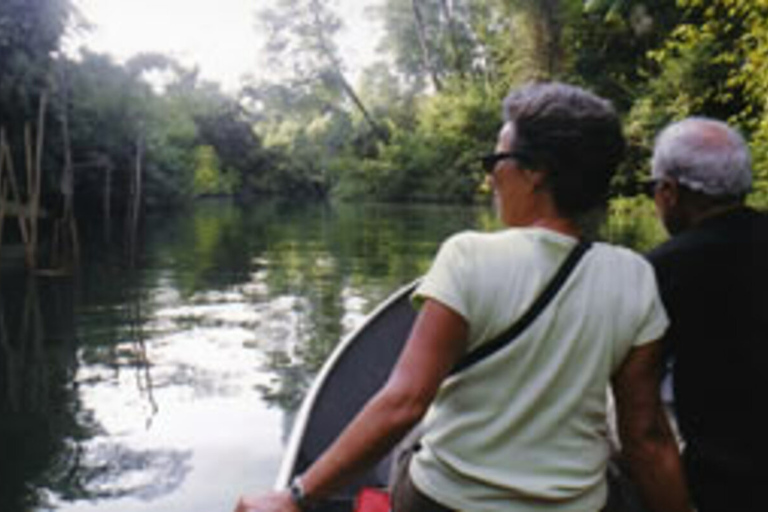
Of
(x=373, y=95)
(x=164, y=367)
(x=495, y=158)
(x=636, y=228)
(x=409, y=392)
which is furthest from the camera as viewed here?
(x=373, y=95)

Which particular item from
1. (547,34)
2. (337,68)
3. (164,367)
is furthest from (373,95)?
(164,367)

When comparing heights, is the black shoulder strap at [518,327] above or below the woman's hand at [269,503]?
above

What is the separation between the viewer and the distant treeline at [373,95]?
15.4 metres

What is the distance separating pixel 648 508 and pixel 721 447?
0.30 meters

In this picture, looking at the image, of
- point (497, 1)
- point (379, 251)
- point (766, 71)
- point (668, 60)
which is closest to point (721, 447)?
point (766, 71)

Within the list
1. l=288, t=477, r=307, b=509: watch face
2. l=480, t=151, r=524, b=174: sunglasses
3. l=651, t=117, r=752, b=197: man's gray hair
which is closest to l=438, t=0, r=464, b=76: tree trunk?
l=651, t=117, r=752, b=197: man's gray hair

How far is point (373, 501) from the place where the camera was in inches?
77.9

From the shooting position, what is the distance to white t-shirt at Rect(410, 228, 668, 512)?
1143 mm

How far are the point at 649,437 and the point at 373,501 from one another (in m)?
0.83

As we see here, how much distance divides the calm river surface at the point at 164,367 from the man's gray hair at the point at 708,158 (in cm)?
327

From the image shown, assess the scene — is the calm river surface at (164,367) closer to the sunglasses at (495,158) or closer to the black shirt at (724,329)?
the black shirt at (724,329)

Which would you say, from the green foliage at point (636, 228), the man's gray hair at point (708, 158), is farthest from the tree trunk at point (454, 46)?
the man's gray hair at point (708, 158)

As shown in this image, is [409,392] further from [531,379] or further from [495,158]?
[495,158]

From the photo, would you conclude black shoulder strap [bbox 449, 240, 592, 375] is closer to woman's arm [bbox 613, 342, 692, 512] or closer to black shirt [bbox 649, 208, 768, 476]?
woman's arm [bbox 613, 342, 692, 512]
